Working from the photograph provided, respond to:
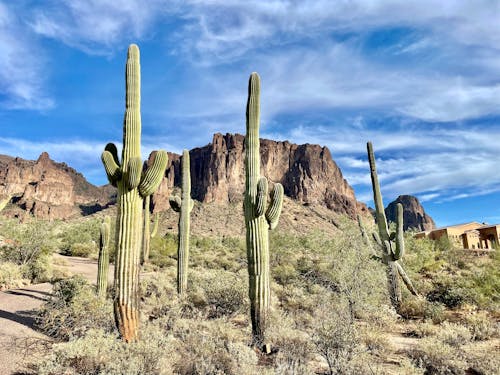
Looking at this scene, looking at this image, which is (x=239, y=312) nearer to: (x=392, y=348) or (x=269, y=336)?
(x=269, y=336)

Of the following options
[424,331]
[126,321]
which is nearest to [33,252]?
[126,321]

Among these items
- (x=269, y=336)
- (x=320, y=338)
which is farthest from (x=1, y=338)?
(x=320, y=338)

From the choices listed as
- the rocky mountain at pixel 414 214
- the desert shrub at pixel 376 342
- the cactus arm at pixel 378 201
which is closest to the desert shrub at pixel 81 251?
the cactus arm at pixel 378 201

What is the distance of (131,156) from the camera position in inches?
298

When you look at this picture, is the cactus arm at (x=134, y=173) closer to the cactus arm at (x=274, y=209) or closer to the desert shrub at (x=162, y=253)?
the cactus arm at (x=274, y=209)

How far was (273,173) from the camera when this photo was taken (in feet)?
332

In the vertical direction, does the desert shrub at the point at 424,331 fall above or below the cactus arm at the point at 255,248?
below

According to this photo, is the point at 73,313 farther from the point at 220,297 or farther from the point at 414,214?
the point at 414,214

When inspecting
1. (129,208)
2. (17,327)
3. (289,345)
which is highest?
(129,208)

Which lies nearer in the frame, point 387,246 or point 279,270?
point 387,246

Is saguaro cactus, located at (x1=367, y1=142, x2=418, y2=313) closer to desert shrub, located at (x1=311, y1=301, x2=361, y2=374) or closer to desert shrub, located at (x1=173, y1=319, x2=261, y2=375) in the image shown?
desert shrub, located at (x1=311, y1=301, x2=361, y2=374)

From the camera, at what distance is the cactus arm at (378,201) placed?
542 inches

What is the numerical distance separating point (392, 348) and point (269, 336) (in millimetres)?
2457

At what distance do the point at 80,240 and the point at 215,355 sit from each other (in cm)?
2552
